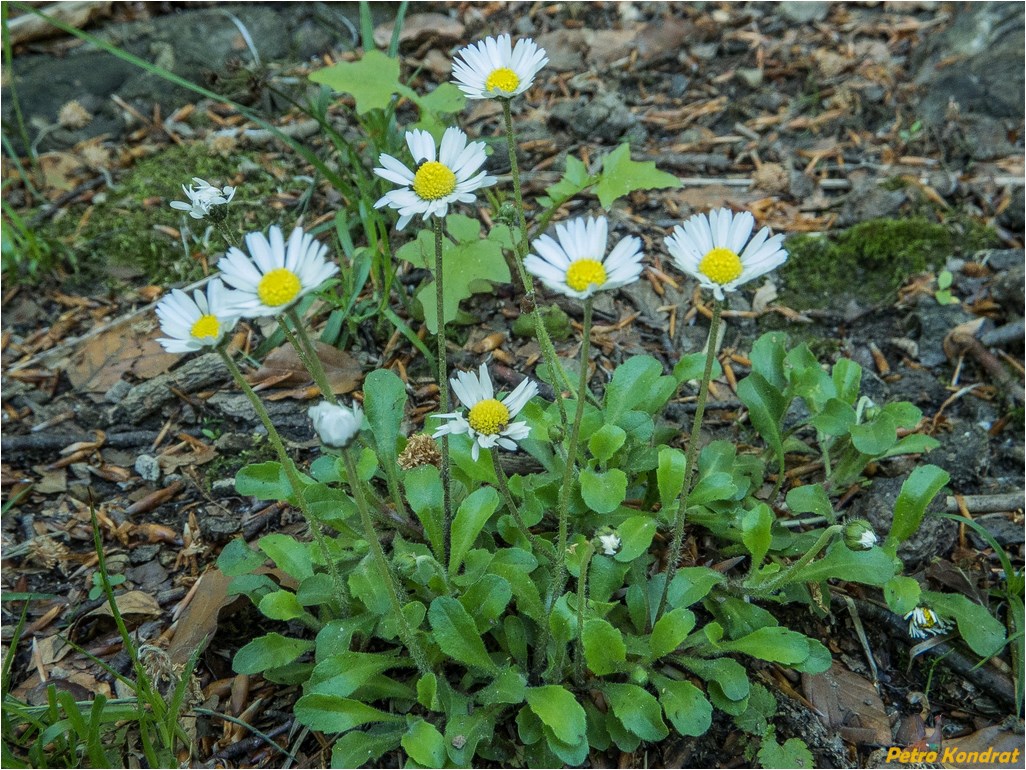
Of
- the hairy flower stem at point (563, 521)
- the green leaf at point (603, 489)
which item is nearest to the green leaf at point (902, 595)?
the green leaf at point (603, 489)

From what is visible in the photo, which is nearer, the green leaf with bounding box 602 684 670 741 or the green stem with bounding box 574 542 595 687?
the green stem with bounding box 574 542 595 687

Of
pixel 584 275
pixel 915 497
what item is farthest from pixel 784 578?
pixel 584 275

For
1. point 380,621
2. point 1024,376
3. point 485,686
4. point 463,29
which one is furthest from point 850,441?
point 463,29

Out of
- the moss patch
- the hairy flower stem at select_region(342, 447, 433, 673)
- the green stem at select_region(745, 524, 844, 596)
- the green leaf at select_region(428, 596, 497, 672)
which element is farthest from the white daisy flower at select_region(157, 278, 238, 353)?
the moss patch

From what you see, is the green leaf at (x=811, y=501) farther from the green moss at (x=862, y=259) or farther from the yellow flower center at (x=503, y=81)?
the yellow flower center at (x=503, y=81)

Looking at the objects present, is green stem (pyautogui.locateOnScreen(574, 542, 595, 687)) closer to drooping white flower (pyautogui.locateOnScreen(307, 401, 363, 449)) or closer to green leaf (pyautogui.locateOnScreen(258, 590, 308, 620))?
drooping white flower (pyautogui.locateOnScreen(307, 401, 363, 449))

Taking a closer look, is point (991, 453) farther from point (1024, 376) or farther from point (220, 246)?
point (220, 246)

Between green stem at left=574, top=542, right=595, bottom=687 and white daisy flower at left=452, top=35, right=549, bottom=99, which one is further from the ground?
white daisy flower at left=452, top=35, right=549, bottom=99
